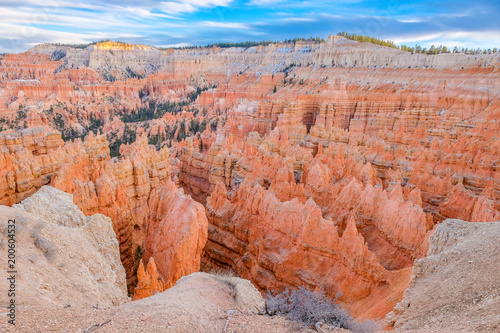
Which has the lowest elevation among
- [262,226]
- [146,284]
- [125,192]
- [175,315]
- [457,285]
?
[262,226]

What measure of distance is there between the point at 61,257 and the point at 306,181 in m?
13.7

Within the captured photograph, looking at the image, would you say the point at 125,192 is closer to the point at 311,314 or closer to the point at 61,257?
A: the point at 61,257

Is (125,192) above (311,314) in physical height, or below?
below

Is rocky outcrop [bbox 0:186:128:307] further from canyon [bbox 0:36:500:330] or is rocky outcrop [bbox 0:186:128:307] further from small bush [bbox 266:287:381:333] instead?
small bush [bbox 266:287:381:333]

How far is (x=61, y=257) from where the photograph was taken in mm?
6805

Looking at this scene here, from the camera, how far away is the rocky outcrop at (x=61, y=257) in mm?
5605

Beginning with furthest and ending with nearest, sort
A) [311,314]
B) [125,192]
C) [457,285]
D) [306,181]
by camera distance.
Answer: [306,181], [125,192], [311,314], [457,285]

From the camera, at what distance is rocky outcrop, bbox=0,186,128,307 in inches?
221

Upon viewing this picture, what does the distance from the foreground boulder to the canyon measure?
7.4 inches

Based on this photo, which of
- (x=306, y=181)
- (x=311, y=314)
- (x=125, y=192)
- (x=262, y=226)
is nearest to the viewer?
(x=311, y=314)

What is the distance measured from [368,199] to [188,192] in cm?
1519

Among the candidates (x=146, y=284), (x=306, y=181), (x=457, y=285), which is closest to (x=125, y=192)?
(x=146, y=284)

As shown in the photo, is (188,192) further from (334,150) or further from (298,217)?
(298,217)

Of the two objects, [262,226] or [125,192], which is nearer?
[262,226]
